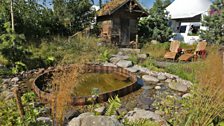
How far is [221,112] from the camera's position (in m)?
3.53

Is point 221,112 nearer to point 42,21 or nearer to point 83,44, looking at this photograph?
point 83,44

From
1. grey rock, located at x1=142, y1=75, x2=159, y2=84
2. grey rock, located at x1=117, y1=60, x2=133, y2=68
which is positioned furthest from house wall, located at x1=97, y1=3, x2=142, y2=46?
grey rock, located at x1=142, y1=75, x2=159, y2=84

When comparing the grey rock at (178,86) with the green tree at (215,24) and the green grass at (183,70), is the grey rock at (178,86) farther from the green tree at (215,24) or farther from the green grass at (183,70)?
the green tree at (215,24)

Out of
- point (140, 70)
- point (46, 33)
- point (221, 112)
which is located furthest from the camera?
point (46, 33)

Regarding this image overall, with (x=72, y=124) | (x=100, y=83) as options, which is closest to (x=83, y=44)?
(x=100, y=83)

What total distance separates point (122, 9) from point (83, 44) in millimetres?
5209

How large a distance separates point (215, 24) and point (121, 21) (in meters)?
6.27

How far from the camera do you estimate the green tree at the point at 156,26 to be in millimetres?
16531

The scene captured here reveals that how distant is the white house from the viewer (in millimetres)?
18328

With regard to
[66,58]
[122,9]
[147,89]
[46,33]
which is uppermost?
[122,9]

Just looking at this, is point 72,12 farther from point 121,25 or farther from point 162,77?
point 162,77

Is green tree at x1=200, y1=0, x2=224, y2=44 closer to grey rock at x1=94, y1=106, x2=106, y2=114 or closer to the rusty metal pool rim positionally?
the rusty metal pool rim

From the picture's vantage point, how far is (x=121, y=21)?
15.4m

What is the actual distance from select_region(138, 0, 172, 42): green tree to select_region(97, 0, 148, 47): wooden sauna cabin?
5.01 feet
